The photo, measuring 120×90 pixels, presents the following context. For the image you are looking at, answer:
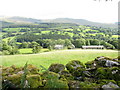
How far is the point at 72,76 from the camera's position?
3947 millimetres

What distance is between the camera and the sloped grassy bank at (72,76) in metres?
3.33

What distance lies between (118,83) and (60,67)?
1.62 m

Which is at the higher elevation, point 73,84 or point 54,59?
point 73,84

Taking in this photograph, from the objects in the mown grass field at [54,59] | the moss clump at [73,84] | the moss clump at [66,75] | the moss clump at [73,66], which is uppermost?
the moss clump at [73,66]

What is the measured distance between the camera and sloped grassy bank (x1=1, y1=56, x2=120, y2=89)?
10.9 feet

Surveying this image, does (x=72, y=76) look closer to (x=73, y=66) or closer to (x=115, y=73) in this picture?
(x=73, y=66)

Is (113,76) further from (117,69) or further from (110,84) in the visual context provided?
(110,84)

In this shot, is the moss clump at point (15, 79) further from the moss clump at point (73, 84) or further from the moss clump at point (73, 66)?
the moss clump at point (73, 66)

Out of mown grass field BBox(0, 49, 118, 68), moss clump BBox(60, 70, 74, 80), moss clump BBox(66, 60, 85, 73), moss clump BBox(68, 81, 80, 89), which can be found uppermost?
moss clump BBox(66, 60, 85, 73)

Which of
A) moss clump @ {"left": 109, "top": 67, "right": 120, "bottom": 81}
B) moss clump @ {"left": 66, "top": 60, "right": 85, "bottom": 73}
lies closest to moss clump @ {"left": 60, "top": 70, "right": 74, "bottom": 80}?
moss clump @ {"left": 66, "top": 60, "right": 85, "bottom": 73}

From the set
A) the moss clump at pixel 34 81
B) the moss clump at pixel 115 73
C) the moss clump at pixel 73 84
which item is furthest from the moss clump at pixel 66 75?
the moss clump at pixel 115 73

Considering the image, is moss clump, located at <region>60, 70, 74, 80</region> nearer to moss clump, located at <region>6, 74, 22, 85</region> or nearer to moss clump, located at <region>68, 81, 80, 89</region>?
moss clump, located at <region>68, 81, 80, 89</region>

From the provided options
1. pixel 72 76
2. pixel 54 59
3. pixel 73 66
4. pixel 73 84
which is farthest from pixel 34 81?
pixel 54 59

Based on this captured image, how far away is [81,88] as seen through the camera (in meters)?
3.32
